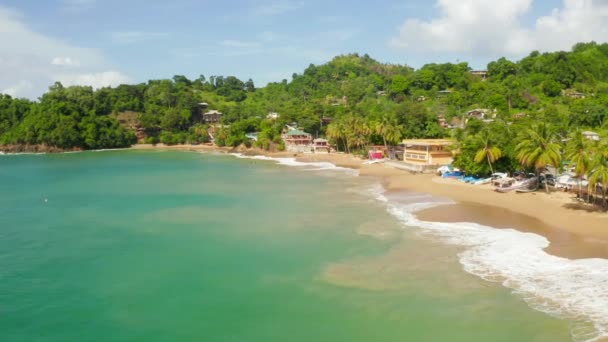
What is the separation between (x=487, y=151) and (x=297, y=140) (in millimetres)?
52961

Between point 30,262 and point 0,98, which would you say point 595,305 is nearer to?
point 30,262

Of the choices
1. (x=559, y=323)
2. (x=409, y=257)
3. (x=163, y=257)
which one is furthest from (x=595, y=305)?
(x=163, y=257)

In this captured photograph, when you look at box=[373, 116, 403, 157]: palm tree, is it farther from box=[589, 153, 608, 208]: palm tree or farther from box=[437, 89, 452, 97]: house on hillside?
box=[437, 89, 452, 97]: house on hillside

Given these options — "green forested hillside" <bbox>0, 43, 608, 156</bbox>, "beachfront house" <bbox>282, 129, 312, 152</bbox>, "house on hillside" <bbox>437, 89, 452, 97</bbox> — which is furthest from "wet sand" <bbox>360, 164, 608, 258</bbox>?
"house on hillside" <bbox>437, 89, 452, 97</bbox>

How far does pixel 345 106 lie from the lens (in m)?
107

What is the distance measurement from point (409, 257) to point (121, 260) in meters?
14.9

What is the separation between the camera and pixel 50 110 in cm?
11300

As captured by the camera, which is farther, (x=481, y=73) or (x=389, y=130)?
(x=481, y=73)

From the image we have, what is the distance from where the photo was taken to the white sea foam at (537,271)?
51.9 ft

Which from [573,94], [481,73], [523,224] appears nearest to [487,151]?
[523,224]

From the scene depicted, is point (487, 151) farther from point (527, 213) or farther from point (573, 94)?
point (573, 94)

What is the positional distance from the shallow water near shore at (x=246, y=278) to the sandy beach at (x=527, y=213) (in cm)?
353

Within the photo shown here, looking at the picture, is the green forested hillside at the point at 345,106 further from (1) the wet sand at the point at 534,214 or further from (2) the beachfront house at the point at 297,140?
(1) the wet sand at the point at 534,214

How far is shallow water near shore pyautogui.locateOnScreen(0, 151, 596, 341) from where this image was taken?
1575cm
